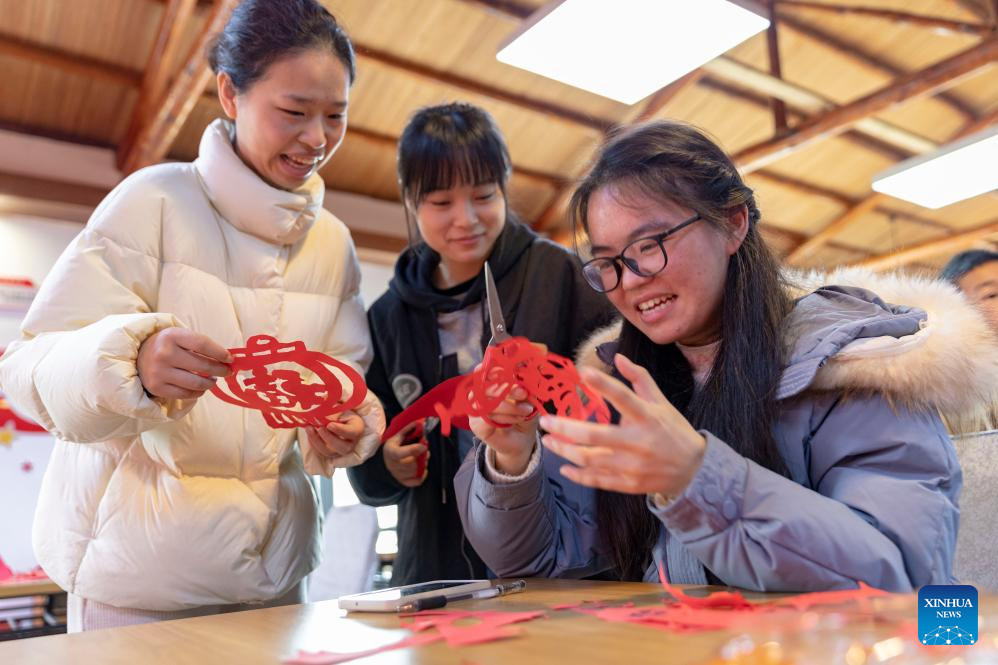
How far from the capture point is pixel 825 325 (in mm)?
1207

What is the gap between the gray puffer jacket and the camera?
0.93m

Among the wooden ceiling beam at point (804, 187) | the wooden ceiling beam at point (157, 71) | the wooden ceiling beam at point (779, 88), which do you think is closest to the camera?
the wooden ceiling beam at point (157, 71)

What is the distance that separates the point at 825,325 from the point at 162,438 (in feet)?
3.58

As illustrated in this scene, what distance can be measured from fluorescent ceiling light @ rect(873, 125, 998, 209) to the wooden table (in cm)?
438

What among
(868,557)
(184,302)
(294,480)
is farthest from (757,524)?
(184,302)

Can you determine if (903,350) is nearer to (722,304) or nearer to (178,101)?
(722,304)

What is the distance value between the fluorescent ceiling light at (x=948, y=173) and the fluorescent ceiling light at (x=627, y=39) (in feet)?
6.67

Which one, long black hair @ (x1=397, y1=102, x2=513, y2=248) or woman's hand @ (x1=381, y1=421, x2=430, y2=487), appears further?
long black hair @ (x1=397, y1=102, x2=513, y2=248)

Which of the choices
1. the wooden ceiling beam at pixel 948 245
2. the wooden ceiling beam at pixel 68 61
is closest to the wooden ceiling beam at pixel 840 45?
the wooden ceiling beam at pixel 948 245

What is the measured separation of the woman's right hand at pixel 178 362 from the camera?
1182 millimetres

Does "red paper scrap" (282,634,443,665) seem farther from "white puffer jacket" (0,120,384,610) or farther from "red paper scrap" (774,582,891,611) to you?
"white puffer jacket" (0,120,384,610)

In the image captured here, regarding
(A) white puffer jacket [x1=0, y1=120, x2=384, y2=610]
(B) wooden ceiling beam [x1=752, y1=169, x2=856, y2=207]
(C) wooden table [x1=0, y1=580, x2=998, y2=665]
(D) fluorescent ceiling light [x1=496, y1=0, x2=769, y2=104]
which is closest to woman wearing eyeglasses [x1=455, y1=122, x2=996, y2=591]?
(C) wooden table [x1=0, y1=580, x2=998, y2=665]

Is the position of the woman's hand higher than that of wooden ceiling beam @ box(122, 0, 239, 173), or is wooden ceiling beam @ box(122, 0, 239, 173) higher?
wooden ceiling beam @ box(122, 0, 239, 173)

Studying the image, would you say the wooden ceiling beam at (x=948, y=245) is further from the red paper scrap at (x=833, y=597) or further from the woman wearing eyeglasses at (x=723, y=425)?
the red paper scrap at (x=833, y=597)
